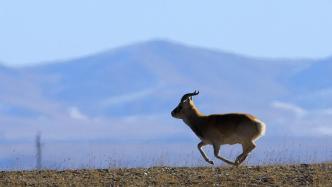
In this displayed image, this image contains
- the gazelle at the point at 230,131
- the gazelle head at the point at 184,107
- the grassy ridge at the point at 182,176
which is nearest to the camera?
the grassy ridge at the point at 182,176

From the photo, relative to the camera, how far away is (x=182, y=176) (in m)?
22.0

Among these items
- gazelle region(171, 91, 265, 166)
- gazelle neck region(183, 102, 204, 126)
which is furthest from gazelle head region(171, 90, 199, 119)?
gazelle region(171, 91, 265, 166)

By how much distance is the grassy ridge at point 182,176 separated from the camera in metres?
21.2

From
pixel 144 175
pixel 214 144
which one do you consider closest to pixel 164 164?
pixel 214 144

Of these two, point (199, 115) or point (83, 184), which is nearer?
point (83, 184)

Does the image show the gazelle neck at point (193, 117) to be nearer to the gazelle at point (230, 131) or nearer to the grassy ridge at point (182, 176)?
the gazelle at point (230, 131)

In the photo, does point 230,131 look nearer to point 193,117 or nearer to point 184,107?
point 193,117

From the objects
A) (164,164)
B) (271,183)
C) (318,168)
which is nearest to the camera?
(271,183)

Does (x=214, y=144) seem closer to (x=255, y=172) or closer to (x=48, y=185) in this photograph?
(x=255, y=172)

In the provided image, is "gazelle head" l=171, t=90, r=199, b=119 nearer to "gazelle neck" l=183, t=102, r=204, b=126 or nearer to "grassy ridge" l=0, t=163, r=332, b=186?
"gazelle neck" l=183, t=102, r=204, b=126

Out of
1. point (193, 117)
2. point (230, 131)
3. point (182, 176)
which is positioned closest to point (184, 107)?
point (193, 117)

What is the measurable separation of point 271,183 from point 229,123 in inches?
174

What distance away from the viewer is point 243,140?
2528 centimetres

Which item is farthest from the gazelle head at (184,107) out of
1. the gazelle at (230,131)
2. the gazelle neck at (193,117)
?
the gazelle at (230,131)
